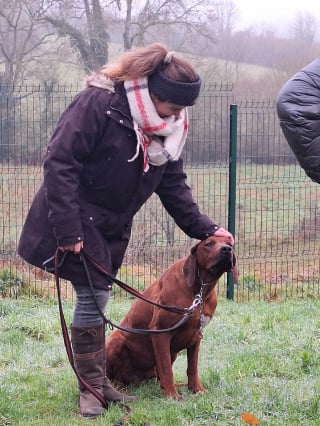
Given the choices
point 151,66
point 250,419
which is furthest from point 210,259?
point 151,66

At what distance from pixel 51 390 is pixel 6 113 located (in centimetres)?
473

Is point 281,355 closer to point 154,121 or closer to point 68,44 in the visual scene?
point 154,121

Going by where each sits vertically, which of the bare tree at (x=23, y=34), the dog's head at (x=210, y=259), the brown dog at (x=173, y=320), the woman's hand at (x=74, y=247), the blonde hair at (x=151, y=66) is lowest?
the brown dog at (x=173, y=320)

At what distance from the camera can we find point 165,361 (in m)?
3.84

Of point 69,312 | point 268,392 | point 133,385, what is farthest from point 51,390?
point 69,312

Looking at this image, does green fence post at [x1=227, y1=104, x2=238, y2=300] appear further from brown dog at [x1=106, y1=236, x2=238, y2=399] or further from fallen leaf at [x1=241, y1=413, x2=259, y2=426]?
fallen leaf at [x1=241, y1=413, x2=259, y2=426]

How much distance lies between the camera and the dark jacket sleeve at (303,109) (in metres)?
2.91

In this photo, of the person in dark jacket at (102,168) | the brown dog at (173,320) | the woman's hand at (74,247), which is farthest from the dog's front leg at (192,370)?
the woman's hand at (74,247)

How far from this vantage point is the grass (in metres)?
3.46

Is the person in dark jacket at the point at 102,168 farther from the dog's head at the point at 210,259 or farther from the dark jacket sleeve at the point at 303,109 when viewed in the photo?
the dark jacket sleeve at the point at 303,109

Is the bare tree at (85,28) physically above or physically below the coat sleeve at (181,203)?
above

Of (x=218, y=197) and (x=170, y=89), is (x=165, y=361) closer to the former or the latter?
(x=170, y=89)

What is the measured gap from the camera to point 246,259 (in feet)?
28.1

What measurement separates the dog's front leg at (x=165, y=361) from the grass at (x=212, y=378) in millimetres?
84
